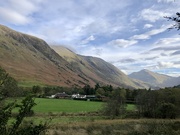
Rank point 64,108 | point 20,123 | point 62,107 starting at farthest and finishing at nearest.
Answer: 1. point 62,107
2. point 64,108
3. point 20,123

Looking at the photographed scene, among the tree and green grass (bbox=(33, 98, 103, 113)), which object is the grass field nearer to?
green grass (bbox=(33, 98, 103, 113))

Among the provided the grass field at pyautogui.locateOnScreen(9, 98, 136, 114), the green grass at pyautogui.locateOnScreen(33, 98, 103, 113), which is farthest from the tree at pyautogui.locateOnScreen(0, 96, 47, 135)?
the green grass at pyautogui.locateOnScreen(33, 98, 103, 113)

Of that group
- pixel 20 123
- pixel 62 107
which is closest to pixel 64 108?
pixel 62 107

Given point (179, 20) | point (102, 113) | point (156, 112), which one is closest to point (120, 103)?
point (102, 113)

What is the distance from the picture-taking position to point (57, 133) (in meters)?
33.8

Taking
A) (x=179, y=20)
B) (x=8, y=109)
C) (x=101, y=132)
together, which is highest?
(x=179, y=20)

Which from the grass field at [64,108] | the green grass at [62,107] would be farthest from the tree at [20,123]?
the green grass at [62,107]

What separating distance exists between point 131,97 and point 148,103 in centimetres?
3769

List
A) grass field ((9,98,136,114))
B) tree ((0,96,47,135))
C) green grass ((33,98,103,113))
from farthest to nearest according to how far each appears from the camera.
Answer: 1. green grass ((33,98,103,113))
2. grass field ((9,98,136,114))
3. tree ((0,96,47,135))

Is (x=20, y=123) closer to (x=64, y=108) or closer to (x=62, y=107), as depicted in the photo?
(x=64, y=108)

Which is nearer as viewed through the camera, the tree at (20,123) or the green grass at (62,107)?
the tree at (20,123)

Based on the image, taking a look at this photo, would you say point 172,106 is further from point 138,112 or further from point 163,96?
point 138,112

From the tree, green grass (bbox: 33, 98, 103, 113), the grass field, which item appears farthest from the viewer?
green grass (bbox: 33, 98, 103, 113)

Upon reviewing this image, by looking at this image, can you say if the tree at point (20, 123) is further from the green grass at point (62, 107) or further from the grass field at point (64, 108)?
the green grass at point (62, 107)
